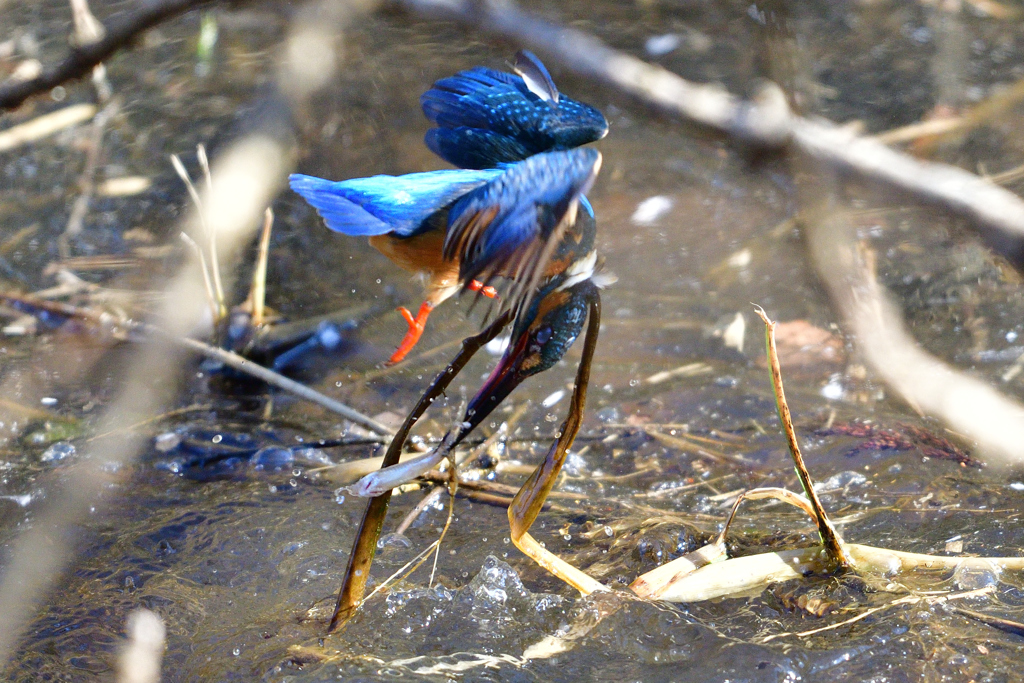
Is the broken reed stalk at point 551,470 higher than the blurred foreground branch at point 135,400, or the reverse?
the broken reed stalk at point 551,470

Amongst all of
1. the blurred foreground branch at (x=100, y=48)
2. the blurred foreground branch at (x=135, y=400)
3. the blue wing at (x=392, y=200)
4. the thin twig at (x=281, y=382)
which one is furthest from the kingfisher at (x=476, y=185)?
the blurred foreground branch at (x=100, y=48)

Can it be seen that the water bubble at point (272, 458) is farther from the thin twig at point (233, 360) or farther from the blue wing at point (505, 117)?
the blue wing at point (505, 117)

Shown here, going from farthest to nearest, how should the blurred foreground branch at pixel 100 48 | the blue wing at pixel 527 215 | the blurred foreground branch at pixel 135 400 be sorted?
the blurred foreground branch at pixel 100 48 < the blurred foreground branch at pixel 135 400 < the blue wing at pixel 527 215

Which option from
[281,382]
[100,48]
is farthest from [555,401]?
[100,48]

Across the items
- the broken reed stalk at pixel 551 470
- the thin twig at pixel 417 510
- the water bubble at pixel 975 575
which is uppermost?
the broken reed stalk at pixel 551 470

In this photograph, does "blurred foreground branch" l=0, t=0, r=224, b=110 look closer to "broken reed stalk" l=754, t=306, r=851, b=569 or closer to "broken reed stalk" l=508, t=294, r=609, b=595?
"broken reed stalk" l=508, t=294, r=609, b=595

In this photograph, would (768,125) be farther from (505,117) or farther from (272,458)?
(272,458)
